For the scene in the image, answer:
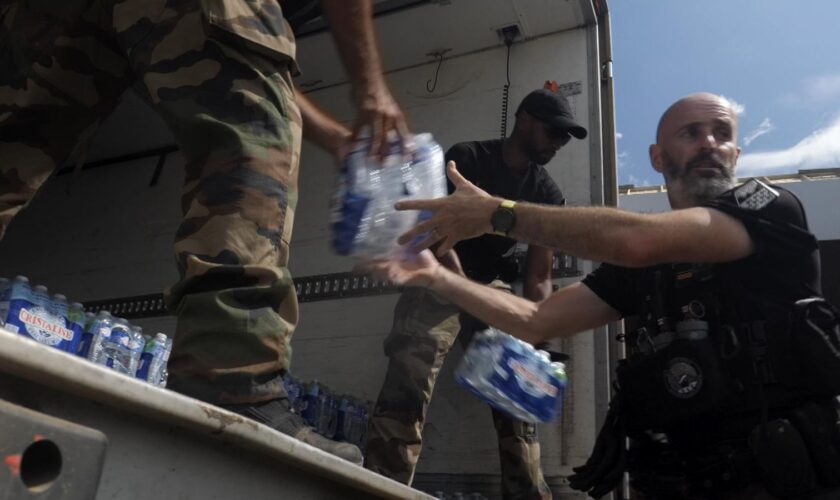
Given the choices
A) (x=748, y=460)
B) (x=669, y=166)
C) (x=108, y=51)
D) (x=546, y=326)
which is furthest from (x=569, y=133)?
(x=108, y=51)

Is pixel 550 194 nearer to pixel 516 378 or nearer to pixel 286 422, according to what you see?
pixel 516 378

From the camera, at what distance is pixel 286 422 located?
1.03m

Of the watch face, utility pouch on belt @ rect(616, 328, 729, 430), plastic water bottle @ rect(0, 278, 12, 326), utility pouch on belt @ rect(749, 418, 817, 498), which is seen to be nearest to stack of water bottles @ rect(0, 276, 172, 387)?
plastic water bottle @ rect(0, 278, 12, 326)

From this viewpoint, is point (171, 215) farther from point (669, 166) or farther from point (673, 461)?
point (673, 461)

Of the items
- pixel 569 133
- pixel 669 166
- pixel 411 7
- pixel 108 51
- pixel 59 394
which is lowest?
pixel 59 394

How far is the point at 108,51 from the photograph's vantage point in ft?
5.01

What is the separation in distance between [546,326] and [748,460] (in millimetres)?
853

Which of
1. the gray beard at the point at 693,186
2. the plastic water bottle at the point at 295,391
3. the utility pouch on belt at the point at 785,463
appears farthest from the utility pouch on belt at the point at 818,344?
the plastic water bottle at the point at 295,391

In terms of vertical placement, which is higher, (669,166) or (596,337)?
(669,166)

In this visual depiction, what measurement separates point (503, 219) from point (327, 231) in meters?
2.01

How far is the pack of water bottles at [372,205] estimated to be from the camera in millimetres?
1989

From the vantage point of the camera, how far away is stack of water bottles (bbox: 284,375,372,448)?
3326 mm

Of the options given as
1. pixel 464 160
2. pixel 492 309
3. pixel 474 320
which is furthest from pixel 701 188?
pixel 464 160

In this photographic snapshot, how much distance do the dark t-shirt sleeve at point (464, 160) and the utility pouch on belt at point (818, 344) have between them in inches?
69.1
